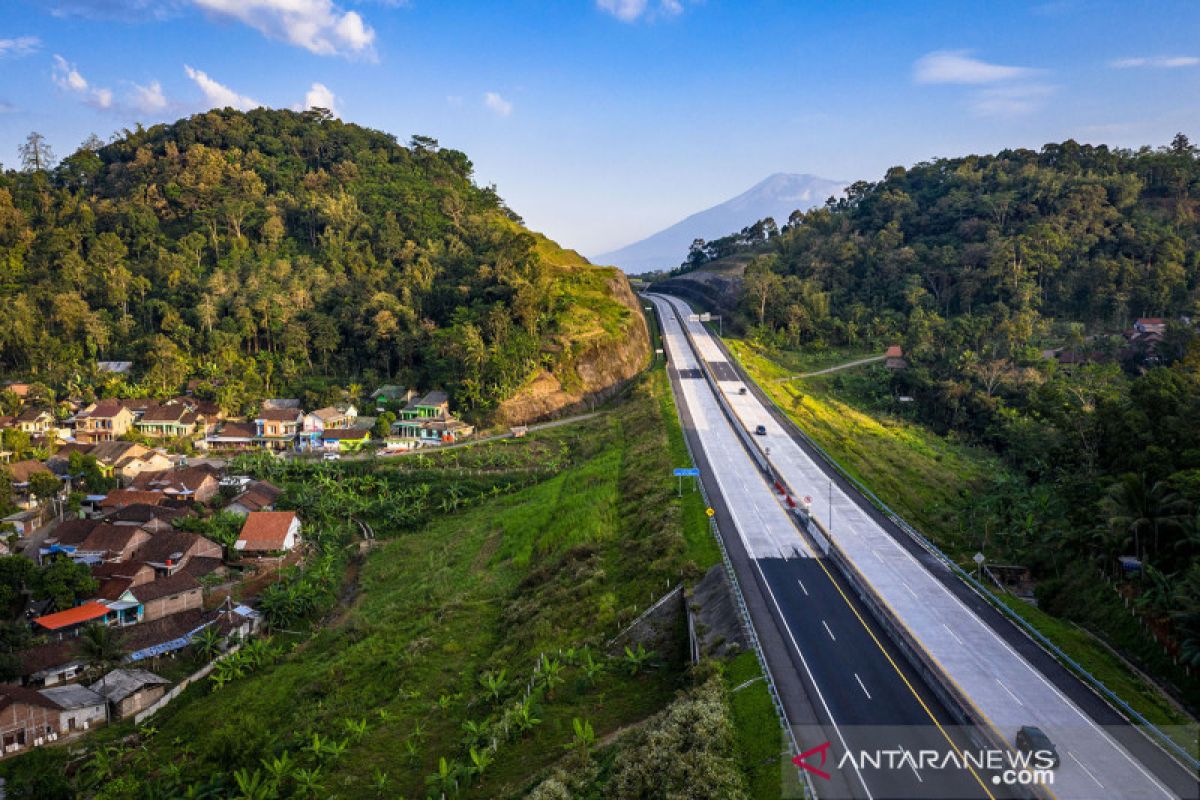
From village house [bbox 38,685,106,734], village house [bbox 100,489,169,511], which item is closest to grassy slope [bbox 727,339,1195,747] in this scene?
village house [bbox 38,685,106,734]

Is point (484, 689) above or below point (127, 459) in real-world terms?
below

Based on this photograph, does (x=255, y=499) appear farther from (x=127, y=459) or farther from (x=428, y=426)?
(x=428, y=426)

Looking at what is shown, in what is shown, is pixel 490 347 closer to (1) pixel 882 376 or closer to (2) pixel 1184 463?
(1) pixel 882 376

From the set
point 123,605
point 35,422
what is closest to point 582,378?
point 123,605

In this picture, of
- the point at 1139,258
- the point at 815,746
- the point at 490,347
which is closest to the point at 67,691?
the point at 815,746

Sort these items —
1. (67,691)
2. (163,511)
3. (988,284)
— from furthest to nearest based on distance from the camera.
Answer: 1. (988,284)
2. (163,511)
3. (67,691)

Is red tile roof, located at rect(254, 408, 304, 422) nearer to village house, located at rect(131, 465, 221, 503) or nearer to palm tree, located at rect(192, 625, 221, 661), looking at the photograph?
village house, located at rect(131, 465, 221, 503)
